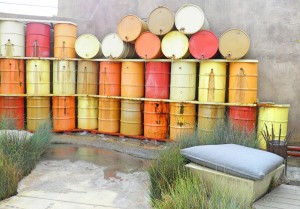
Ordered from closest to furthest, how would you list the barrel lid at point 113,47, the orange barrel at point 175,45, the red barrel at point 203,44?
the red barrel at point 203,44
the orange barrel at point 175,45
the barrel lid at point 113,47

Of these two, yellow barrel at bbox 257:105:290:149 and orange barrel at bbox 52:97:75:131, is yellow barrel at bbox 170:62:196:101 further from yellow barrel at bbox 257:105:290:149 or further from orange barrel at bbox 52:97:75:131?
orange barrel at bbox 52:97:75:131

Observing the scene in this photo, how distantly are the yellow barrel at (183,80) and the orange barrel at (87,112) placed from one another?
7.35 feet

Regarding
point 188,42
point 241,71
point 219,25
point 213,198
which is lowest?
point 213,198

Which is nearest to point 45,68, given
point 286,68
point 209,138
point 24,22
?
point 24,22

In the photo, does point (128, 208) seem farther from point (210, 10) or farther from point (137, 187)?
point (210, 10)

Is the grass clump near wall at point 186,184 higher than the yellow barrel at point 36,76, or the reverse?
the yellow barrel at point 36,76

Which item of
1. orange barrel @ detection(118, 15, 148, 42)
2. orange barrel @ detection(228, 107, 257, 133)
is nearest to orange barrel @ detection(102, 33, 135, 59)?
orange barrel @ detection(118, 15, 148, 42)

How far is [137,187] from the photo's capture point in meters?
4.23

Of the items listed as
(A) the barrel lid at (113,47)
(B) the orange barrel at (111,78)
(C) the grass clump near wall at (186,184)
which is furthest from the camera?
(B) the orange barrel at (111,78)

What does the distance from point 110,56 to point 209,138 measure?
3.46 meters

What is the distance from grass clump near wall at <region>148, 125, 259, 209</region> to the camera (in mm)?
2768

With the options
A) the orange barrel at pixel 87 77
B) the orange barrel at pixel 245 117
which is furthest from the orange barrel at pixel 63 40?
the orange barrel at pixel 245 117

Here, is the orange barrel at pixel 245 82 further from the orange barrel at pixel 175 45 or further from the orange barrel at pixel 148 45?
the orange barrel at pixel 148 45

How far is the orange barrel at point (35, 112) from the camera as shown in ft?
24.2
